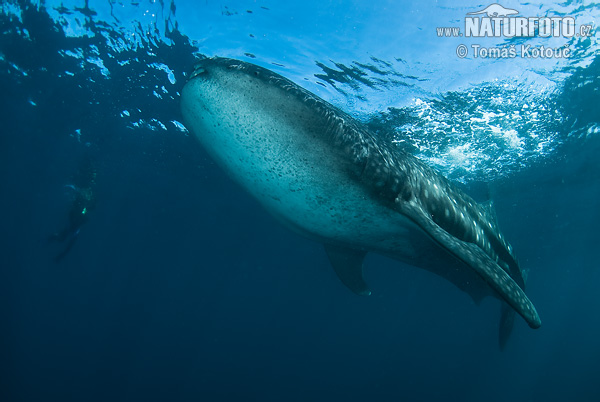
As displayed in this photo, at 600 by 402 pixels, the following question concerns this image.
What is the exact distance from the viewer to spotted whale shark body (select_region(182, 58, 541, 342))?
3.39m

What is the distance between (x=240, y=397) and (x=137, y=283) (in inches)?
2706

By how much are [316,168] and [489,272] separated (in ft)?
7.54

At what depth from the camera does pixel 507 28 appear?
338 inches

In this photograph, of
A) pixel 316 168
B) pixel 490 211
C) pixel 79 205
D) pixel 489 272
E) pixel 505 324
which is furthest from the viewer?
pixel 79 205

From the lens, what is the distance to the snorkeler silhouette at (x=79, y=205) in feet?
65.3

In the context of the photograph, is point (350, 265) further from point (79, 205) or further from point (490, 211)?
point (79, 205)

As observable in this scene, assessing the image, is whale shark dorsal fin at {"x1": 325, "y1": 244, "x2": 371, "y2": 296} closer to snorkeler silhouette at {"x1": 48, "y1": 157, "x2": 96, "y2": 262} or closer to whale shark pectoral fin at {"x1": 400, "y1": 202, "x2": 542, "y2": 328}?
whale shark pectoral fin at {"x1": 400, "y1": 202, "x2": 542, "y2": 328}

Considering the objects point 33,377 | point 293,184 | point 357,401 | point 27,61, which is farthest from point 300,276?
point 293,184

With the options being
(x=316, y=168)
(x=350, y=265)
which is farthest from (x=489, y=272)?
(x=350, y=265)

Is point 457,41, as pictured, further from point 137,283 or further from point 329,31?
point 137,283

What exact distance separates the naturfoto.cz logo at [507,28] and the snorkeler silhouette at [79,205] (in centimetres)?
2231

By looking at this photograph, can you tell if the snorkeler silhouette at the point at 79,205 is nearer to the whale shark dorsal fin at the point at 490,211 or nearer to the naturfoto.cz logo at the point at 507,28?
the whale shark dorsal fin at the point at 490,211

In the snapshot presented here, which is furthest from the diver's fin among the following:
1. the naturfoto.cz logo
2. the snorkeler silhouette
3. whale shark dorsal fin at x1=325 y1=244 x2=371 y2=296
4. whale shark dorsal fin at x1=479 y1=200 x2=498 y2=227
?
the snorkeler silhouette

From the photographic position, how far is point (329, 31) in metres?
9.12
